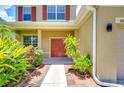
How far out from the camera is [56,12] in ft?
72.0

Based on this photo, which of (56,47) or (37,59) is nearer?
(37,59)

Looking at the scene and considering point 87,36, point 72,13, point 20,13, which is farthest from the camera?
point 20,13

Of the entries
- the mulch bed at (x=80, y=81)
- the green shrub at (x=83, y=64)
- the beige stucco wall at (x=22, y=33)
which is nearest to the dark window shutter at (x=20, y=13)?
the beige stucco wall at (x=22, y=33)

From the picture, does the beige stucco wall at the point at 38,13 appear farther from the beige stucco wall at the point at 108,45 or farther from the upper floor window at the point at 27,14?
the beige stucco wall at the point at 108,45

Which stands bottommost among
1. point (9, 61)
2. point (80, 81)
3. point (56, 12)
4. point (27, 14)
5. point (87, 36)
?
point (80, 81)

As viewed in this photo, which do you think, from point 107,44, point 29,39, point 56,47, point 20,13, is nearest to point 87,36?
point 107,44

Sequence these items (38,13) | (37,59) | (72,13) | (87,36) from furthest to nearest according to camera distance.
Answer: (38,13), (72,13), (37,59), (87,36)

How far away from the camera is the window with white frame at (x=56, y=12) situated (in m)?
21.8

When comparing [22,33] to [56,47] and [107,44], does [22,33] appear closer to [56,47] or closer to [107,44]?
[56,47]

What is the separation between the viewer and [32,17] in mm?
21953
